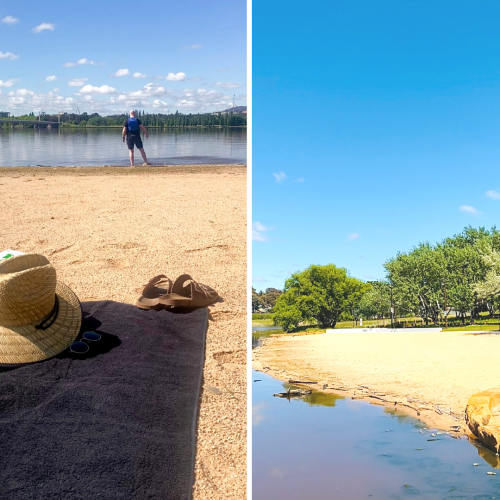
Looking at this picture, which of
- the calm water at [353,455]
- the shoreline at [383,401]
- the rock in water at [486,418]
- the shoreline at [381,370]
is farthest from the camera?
the shoreline at [381,370]

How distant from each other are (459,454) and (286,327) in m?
3.33

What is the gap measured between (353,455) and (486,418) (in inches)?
58.0

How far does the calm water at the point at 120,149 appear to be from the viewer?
9305 millimetres

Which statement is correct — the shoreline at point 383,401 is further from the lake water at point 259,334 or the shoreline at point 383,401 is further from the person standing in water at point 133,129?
the person standing in water at point 133,129

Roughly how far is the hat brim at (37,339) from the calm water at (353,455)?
2.42m

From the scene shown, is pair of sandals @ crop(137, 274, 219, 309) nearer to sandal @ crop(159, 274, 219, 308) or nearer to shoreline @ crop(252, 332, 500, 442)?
sandal @ crop(159, 274, 219, 308)

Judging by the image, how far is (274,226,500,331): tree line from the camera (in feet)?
23.6

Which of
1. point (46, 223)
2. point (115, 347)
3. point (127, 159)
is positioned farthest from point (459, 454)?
point (127, 159)

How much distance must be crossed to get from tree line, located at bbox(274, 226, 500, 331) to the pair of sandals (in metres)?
4.49

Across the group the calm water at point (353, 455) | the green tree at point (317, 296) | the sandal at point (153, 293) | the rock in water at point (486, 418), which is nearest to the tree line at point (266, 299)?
the green tree at point (317, 296)

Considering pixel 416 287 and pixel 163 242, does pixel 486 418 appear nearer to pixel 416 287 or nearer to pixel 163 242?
pixel 163 242

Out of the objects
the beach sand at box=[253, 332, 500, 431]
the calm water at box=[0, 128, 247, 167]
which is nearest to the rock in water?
the beach sand at box=[253, 332, 500, 431]

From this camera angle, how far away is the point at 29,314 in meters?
1.83

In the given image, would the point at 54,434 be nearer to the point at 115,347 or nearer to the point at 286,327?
the point at 115,347
